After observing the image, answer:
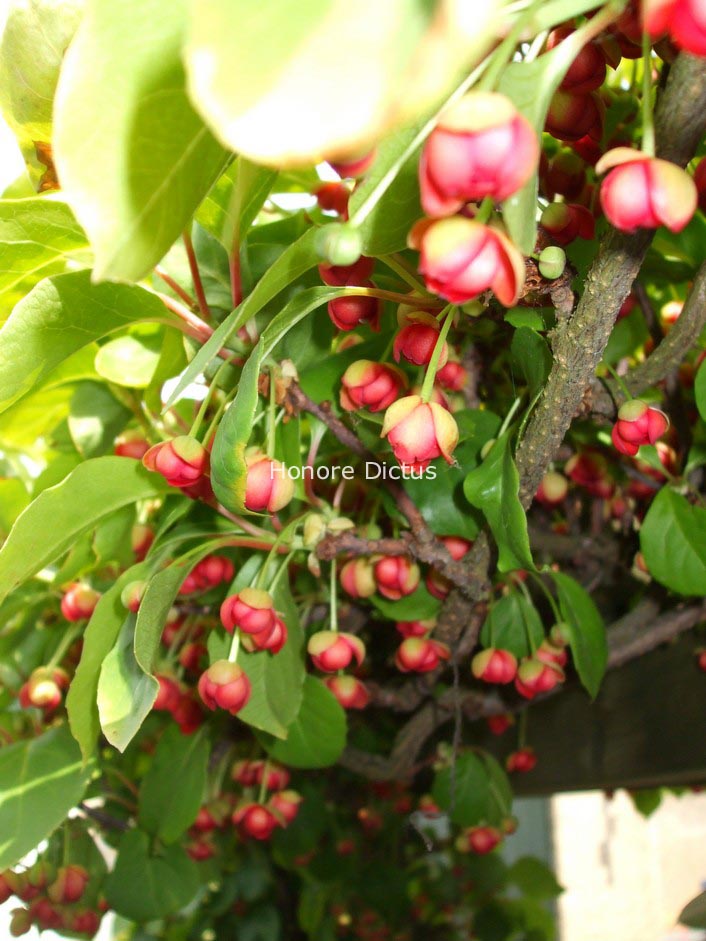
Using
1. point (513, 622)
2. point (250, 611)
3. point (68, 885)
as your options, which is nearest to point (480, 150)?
point (250, 611)

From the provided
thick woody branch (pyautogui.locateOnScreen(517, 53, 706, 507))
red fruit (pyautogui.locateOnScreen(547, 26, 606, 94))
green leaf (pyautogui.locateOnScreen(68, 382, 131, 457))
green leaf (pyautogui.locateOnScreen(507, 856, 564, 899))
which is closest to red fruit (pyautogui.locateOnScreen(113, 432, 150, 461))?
green leaf (pyautogui.locateOnScreen(68, 382, 131, 457))

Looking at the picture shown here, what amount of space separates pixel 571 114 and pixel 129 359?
391 millimetres

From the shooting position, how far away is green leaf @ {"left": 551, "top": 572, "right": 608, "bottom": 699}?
0.68 metres

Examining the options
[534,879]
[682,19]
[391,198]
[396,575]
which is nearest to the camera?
[682,19]

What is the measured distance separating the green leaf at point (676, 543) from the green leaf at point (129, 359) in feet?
1.29

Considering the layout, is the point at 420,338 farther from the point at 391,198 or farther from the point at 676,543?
the point at 676,543

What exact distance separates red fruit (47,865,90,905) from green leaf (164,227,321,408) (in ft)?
2.95

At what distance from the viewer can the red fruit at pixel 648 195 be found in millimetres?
260

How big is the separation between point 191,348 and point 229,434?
0.18 metres

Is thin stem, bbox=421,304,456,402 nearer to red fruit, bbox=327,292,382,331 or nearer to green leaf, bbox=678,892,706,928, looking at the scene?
red fruit, bbox=327,292,382,331

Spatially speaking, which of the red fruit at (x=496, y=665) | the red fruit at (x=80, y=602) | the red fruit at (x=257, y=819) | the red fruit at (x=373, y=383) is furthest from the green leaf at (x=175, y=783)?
the red fruit at (x=373, y=383)

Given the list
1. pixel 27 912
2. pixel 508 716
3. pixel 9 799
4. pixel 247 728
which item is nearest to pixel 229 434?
pixel 9 799

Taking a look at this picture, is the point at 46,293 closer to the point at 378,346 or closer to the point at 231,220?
the point at 231,220

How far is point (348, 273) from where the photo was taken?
40 centimetres
